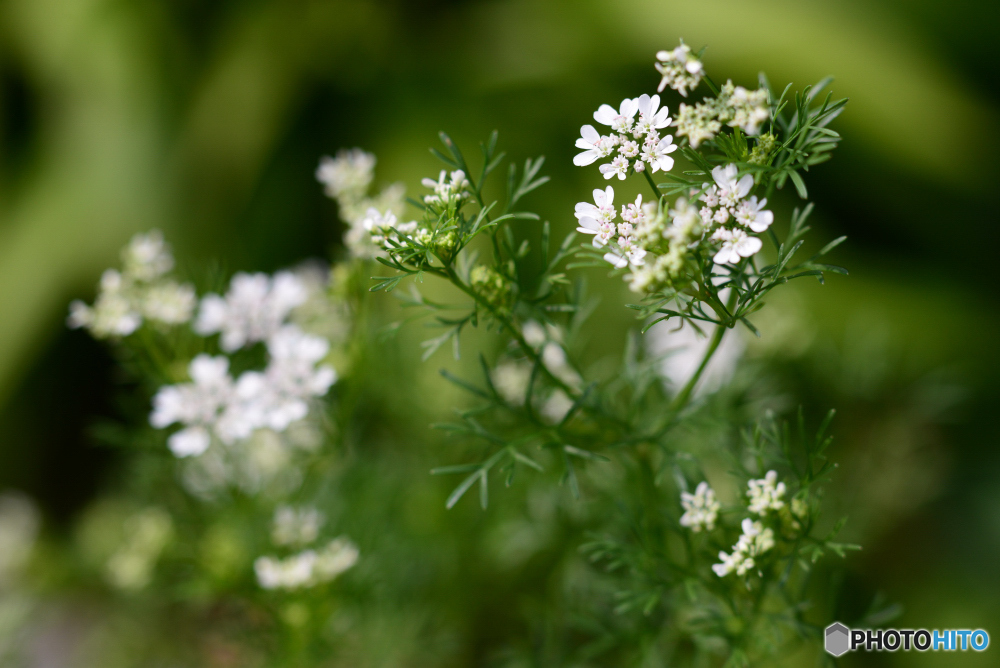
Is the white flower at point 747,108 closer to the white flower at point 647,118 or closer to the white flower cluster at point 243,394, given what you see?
the white flower at point 647,118

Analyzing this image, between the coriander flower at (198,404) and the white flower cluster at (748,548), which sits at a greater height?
the coriander flower at (198,404)

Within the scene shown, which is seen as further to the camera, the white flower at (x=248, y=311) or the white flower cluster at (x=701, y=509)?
the white flower at (x=248, y=311)

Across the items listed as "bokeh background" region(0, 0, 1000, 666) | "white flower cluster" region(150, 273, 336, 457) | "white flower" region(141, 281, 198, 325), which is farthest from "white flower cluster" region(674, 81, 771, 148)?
"bokeh background" region(0, 0, 1000, 666)

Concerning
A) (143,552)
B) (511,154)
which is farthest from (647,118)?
(511,154)

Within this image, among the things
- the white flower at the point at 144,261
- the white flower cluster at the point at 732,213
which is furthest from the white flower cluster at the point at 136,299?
the white flower cluster at the point at 732,213

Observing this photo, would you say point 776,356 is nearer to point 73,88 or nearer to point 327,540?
point 327,540

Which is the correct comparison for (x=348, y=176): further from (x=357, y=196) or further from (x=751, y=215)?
(x=751, y=215)
